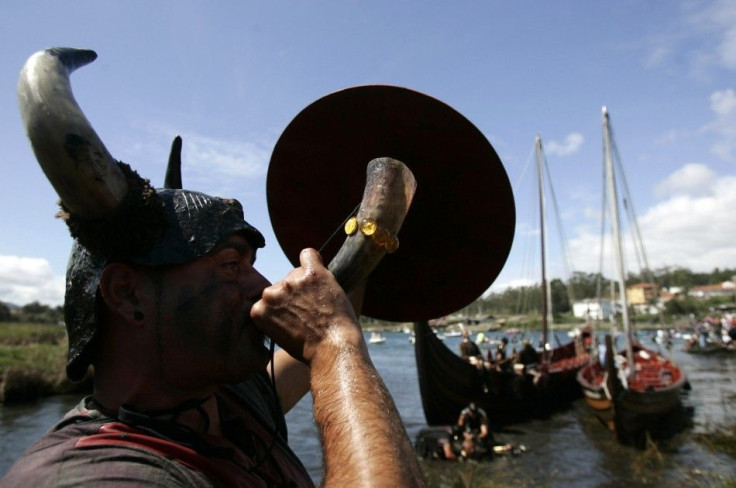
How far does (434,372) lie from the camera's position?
→ 62.1 feet

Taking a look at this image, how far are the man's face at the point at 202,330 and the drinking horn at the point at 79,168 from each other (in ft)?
0.52

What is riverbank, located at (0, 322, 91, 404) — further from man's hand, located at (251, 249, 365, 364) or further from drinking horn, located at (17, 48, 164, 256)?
man's hand, located at (251, 249, 365, 364)

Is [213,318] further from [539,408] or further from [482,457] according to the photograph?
[539,408]

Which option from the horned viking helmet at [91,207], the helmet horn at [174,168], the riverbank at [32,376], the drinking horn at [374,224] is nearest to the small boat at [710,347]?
the riverbank at [32,376]

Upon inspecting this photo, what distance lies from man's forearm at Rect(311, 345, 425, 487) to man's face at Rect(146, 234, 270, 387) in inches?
11.3

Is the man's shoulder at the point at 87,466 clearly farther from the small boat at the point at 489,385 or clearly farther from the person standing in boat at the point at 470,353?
the person standing in boat at the point at 470,353

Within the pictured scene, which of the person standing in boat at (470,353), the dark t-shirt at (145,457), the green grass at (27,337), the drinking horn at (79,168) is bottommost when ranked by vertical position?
the person standing in boat at (470,353)

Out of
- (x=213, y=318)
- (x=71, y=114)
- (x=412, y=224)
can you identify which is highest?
(x=71, y=114)

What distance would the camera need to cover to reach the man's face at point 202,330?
1511mm

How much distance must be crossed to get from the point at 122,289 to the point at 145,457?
1.60ft

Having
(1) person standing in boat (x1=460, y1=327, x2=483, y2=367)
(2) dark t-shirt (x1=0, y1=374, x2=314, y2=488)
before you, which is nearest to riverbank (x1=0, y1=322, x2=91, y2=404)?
(1) person standing in boat (x1=460, y1=327, x2=483, y2=367)

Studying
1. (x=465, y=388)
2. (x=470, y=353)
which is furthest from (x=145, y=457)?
(x=470, y=353)

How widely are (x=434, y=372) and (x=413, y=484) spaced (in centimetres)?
1839

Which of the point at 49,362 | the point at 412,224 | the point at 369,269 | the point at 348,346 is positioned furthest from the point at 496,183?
the point at 49,362
